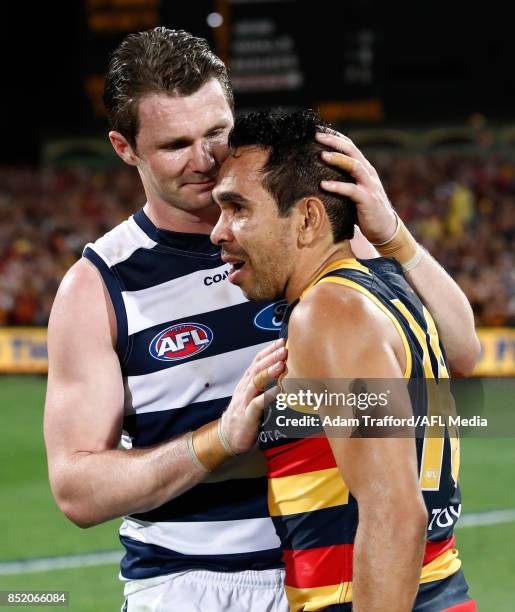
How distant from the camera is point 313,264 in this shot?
8.70 ft

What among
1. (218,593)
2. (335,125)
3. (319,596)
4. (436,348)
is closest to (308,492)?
(319,596)

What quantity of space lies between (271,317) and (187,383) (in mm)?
351

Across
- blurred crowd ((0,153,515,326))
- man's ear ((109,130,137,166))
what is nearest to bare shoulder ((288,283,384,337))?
man's ear ((109,130,137,166))

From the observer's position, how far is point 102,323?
10.1 feet

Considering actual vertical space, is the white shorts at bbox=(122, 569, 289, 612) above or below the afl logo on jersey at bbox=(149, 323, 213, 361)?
below

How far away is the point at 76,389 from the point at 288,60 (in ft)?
52.8

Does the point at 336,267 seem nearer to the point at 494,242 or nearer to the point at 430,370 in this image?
the point at 430,370

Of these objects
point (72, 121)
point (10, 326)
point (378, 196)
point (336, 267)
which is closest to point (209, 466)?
point (336, 267)

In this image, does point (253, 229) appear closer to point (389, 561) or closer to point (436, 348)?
point (436, 348)

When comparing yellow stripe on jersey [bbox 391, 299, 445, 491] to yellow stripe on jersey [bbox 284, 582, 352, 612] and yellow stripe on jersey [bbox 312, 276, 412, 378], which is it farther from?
yellow stripe on jersey [bbox 284, 582, 352, 612]

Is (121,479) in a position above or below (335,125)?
above

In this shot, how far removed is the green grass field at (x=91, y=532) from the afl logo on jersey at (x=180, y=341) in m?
3.69

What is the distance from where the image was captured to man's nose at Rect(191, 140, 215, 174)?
3189mm

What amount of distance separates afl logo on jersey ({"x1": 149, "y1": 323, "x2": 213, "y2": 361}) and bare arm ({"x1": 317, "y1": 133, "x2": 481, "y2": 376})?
0.56 meters
